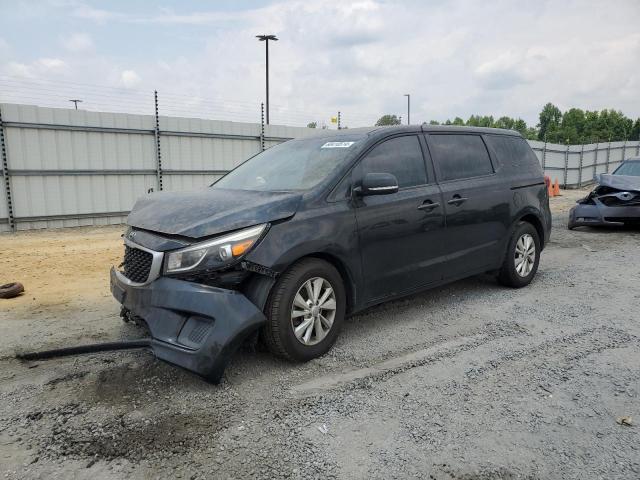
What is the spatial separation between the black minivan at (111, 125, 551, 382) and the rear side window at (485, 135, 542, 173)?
0.04 m

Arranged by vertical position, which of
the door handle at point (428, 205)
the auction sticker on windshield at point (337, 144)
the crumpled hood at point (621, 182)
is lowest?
the door handle at point (428, 205)

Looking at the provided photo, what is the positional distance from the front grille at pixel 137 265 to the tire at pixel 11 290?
104 inches

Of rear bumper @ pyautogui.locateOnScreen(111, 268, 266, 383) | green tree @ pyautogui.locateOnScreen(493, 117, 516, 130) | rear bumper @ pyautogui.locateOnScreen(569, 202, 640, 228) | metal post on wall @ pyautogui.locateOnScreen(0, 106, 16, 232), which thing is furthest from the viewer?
green tree @ pyautogui.locateOnScreen(493, 117, 516, 130)

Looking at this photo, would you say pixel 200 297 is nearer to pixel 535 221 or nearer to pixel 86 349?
pixel 86 349

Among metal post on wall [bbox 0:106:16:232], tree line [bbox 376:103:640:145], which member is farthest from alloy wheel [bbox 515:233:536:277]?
tree line [bbox 376:103:640:145]

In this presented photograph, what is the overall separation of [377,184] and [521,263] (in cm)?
267

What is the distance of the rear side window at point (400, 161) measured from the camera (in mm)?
4234

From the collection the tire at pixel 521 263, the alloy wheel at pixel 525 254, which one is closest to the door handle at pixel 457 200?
the tire at pixel 521 263

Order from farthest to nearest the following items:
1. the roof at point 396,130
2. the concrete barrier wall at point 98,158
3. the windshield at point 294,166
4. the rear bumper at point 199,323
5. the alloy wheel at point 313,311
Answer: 1. the concrete barrier wall at point 98,158
2. the roof at point 396,130
3. the windshield at point 294,166
4. the alloy wheel at point 313,311
5. the rear bumper at point 199,323

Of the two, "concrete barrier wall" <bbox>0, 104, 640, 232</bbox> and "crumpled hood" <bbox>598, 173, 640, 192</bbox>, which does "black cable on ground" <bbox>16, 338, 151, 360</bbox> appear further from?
"crumpled hood" <bbox>598, 173, 640, 192</bbox>

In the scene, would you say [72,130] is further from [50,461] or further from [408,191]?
[50,461]

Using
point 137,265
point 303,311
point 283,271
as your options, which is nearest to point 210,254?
point 283,271

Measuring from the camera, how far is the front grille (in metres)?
3.40

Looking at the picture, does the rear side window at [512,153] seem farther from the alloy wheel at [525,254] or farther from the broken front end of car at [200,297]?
the broken front end of car at [200,297]
